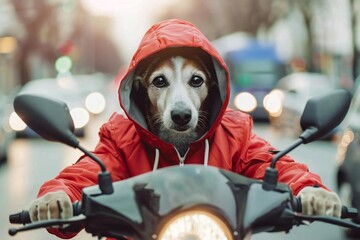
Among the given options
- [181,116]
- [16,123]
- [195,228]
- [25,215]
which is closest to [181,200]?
[195,228]

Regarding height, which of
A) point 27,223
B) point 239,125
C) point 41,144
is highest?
point 239,125

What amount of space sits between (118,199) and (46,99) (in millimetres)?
389

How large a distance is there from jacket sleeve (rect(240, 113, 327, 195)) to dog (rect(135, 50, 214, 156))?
21 centimetres

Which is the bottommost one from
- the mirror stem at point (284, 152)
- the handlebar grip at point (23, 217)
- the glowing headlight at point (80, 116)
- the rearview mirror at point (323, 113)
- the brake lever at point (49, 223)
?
the glowing headlight at point (80, 116)

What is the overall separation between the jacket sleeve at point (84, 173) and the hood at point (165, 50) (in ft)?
0.51

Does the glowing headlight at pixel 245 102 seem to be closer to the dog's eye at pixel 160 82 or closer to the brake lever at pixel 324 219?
the dog's eye at pixel 160 82

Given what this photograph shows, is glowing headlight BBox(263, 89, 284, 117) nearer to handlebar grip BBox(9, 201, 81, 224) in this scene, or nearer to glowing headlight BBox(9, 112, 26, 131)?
glowing headlight BBox(9, 112, 26, 131)

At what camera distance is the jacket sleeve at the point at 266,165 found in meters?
2.69

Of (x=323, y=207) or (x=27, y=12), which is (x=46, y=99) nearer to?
(x=323, y=207)

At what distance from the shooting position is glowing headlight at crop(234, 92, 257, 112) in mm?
30078

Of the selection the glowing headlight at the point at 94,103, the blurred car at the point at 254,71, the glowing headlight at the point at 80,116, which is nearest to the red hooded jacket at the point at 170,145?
the glowing headlight at the point at 80,116

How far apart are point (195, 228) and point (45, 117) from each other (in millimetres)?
579

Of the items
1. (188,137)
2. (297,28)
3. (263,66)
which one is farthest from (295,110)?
(297,28)

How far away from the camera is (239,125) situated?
10.6ft
